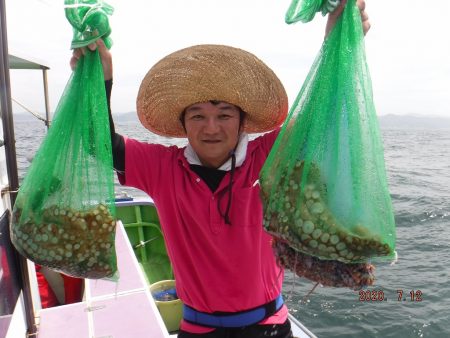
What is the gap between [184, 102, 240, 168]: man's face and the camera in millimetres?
1912

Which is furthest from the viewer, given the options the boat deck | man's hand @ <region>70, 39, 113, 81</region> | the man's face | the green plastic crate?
the green plastic crate

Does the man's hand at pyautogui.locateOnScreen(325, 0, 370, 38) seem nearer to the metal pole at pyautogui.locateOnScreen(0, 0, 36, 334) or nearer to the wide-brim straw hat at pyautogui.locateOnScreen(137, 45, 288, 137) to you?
the wide-brim straw hat at pyautogui.locateOnScreen(137, 45, 288, 137)

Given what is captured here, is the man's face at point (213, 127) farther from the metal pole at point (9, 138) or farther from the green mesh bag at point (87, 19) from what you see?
the metal pole at point (9, 138)

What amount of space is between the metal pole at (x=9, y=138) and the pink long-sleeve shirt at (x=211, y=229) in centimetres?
110

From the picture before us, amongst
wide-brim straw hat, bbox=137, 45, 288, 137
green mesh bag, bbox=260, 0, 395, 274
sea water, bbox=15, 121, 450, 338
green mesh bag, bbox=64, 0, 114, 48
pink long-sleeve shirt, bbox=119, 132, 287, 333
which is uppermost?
green mesh bag, bbox=64, 0, 114, 48

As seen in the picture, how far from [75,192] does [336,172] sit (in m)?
1.04

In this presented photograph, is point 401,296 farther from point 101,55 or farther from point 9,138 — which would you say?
point 101,55

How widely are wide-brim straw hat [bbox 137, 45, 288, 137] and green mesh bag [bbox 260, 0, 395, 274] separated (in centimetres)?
54

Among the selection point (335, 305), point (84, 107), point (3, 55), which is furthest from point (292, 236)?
point (335, 305)

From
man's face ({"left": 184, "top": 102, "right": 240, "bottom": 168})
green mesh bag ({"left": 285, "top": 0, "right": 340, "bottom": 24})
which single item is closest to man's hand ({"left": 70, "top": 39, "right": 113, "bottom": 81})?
man's face ({"left": 184, "top": 102, "right": 240, "bottom": 168})

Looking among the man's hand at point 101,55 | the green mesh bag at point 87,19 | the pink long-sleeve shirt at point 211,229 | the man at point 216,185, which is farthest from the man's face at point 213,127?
the green mesh bag at point 87,19

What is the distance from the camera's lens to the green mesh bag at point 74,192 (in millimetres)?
1513

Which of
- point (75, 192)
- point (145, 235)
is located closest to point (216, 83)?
point (75, 192)

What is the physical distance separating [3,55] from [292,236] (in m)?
2.18
